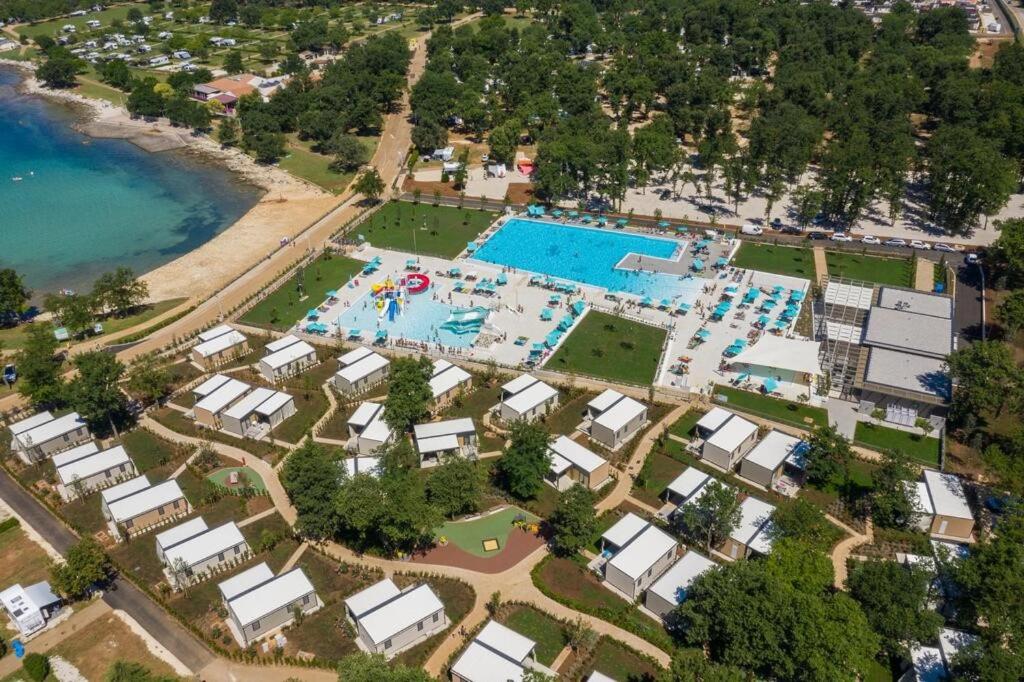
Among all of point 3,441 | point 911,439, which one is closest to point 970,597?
point 911,439

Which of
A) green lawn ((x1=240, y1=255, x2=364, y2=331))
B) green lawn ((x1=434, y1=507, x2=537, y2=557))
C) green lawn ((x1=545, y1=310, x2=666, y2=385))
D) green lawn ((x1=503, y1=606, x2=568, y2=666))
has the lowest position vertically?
green lawn ((x1=240, y1=255, x2=364, y2=331))

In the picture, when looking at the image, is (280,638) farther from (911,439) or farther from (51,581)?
(911,439)

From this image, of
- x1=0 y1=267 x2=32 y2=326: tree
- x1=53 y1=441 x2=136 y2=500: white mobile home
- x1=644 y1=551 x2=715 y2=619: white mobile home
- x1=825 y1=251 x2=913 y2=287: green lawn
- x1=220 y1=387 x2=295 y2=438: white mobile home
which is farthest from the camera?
x1=825 y1=251 x2=913 y2=287: green lawn

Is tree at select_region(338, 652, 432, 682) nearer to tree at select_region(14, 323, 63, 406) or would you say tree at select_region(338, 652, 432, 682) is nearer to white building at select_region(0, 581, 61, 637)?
white building at select_region(0, 581, 61, 637)

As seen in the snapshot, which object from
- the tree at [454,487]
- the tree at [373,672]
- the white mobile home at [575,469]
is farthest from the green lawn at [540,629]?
the white mobile home at [575,469]

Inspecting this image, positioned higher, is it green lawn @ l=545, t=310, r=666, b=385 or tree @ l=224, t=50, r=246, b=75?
tree @ l=224, t=50, r=246, b=75

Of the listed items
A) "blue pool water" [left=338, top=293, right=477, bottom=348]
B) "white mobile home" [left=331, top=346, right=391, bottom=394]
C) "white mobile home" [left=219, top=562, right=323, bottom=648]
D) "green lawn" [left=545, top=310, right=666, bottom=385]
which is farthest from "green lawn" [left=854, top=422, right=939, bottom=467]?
"white mobile home" [left=219, top=562, right=323, bottom=648]

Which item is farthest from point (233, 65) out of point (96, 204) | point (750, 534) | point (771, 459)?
point (750, 534)
